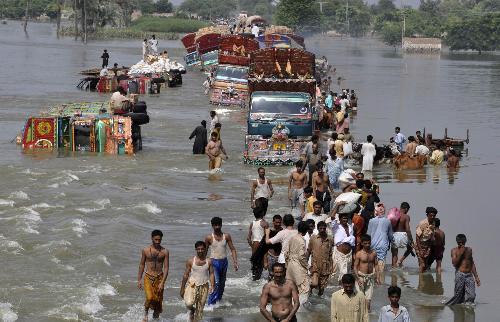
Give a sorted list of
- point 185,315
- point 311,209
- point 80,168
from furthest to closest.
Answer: point 80,168 → point 311,209 → point 185,315

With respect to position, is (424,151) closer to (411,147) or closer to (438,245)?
(411,147)

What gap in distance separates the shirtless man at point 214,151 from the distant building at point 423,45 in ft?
507

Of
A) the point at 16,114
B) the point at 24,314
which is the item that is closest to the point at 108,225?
the point at 24,314

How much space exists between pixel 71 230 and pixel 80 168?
26.8 feet

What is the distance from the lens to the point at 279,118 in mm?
30609

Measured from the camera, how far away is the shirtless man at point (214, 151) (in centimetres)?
2734

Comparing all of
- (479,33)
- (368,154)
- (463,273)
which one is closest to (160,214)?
(368,154)

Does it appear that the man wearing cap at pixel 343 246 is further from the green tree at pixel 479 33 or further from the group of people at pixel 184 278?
the green tree at pixel 479 33

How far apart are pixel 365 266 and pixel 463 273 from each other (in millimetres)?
1976

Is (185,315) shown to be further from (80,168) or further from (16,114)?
(16,114)

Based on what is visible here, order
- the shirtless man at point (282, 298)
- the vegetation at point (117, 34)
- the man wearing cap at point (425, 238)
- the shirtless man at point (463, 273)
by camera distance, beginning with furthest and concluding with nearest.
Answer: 1. the vegetation at point (117, 34)
2. the man wearing cap at point (425, 238)
3. the shirtless man at point (463, 273)
4. the shirtless man at point (282, 298)

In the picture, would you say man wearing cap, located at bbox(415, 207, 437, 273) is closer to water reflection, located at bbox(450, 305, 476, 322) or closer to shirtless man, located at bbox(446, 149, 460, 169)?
water reflection, located at bbox(450, 305, 476, 322)

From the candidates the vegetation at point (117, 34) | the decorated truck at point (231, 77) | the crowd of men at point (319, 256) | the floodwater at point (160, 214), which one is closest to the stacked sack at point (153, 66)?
the decorated truck at point (231, 77)

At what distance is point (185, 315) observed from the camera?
1576 cm
